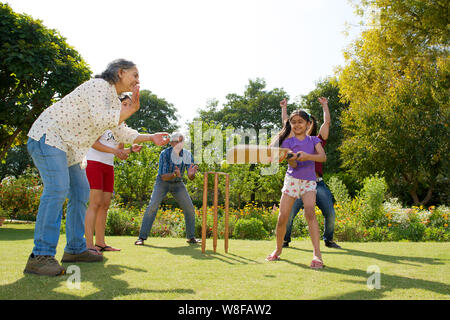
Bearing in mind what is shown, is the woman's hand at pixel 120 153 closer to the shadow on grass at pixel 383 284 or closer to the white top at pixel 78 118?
the white top at pixel 78 118

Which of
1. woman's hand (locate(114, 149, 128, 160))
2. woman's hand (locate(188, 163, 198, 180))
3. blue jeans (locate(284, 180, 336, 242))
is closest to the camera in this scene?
woman's hand (locate(114, 149, 128, 160))

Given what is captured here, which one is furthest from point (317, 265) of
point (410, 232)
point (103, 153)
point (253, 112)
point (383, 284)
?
point (253, 112)

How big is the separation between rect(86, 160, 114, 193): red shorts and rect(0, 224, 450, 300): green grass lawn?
0.94m

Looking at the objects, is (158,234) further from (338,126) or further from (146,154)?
(338,126)

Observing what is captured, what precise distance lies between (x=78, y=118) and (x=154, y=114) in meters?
36.1

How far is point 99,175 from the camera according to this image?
478 cm

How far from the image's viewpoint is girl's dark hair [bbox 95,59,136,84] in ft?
11.8

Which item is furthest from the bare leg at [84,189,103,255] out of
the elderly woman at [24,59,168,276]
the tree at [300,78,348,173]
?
the tree at [300,78,348,173]

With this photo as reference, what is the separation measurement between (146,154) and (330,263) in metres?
12.2

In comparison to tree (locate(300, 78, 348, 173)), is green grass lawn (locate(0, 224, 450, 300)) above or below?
below

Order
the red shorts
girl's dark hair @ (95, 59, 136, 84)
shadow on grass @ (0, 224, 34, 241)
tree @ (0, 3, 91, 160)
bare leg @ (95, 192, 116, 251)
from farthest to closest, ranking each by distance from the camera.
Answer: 1. tree @ (0, 3, 91, 160)
2. shadow on grass @ (0, 224, 34, 241)
3. bare leg @ (95, 192, 116, 251)
4. the red shorts
5. girl's dark hair @ (95, 59, 136, 84)

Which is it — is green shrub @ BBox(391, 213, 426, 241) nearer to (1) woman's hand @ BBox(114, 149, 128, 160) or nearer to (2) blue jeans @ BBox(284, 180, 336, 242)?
(2) blue jeans @ BBox(284, 180, 336, 242)
